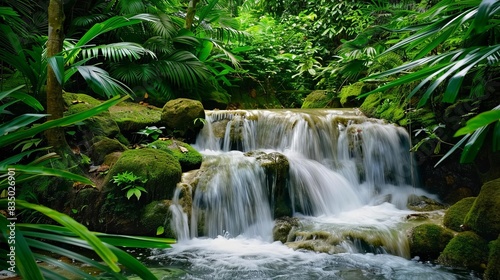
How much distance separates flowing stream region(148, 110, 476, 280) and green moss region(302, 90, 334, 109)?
1273 mm

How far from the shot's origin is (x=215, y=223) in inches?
176

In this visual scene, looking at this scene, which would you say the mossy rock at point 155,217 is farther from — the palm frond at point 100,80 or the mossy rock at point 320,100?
the mossy rock at point 320,100

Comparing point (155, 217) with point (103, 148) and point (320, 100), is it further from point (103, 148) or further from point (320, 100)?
point (320, 100)

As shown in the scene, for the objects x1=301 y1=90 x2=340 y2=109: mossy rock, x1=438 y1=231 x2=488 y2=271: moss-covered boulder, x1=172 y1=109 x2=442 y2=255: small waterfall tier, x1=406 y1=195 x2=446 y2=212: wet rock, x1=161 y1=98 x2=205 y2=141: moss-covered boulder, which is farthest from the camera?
x1=301 y1=90 x2=340 y2=109: mossy rock

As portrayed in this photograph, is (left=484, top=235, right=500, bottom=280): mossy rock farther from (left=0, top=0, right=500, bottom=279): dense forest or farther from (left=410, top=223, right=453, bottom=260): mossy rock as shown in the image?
(left=0, top=0, right=500, bottom=279): dense forest

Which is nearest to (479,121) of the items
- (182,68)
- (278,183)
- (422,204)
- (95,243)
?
(95,243)

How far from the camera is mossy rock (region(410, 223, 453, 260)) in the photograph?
379cm

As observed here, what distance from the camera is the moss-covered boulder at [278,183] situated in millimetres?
4793

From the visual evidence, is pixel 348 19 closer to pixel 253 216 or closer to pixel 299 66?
pixel 299 66

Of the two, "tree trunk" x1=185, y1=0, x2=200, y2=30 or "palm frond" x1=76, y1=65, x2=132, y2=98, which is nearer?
"palm frond" x1=76, y1=65, x2=132, y2=98

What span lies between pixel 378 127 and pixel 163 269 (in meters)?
4.42

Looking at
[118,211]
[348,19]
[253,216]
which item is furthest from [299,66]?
[118,211]

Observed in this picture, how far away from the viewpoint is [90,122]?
4883 millimetres

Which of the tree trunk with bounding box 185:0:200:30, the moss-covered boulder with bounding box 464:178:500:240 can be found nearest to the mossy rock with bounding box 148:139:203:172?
the moss-covered boulder with bounding box 464:178:500:240
